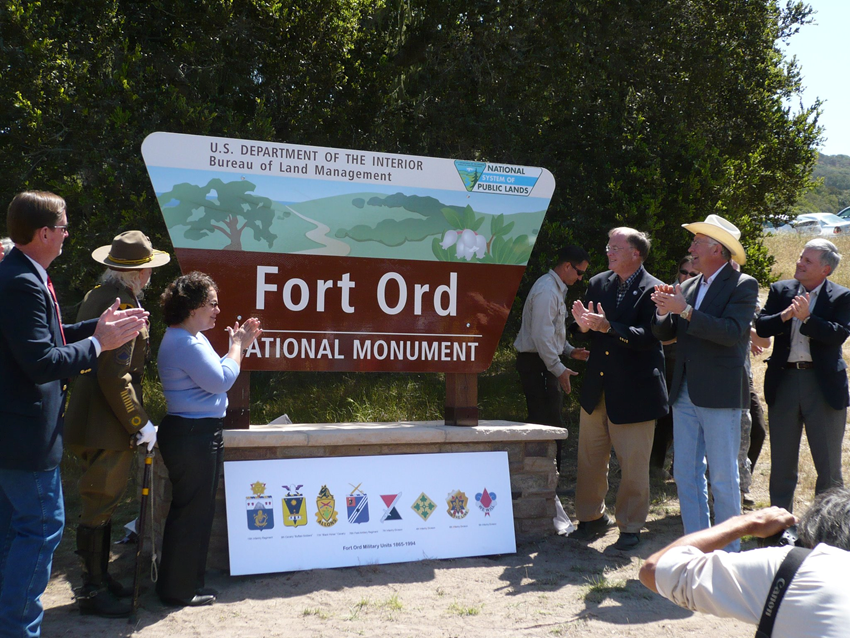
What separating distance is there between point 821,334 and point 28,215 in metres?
4.30

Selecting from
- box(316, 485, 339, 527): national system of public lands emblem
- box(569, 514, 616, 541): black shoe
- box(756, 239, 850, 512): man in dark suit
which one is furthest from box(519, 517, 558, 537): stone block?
box(756, 239, 850, 512): man in dark suit

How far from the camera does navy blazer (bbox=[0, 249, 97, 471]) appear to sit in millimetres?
2725

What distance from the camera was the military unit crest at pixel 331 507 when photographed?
416 cm

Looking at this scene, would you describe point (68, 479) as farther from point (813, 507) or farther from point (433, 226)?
point (813, 507)

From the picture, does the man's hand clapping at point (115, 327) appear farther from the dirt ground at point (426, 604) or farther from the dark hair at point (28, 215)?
the dirt ground at point (426, 604)

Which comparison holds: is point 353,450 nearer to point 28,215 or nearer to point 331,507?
point 331,507

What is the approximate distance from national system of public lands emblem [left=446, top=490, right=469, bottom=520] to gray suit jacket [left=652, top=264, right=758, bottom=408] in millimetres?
1493

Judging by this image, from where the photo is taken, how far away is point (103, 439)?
351cm

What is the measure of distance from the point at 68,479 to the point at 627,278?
4.95 metres

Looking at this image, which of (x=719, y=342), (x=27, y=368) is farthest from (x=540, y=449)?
(x=27, y=368)

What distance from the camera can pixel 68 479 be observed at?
20.4ft

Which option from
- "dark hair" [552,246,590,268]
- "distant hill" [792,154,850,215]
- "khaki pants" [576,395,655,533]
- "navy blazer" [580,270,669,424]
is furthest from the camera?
"distant hill" [792,154,850,215]

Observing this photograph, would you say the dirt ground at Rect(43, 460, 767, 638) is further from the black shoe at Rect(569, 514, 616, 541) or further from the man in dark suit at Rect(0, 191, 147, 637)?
the man in dark suit at Rect(0, 191, 147, 637)

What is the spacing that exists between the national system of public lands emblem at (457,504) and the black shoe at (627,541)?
1.04 m
